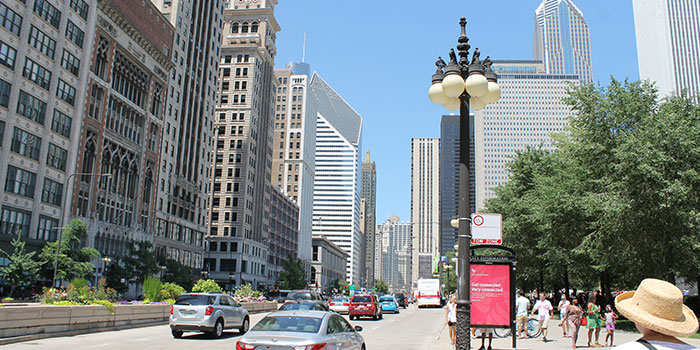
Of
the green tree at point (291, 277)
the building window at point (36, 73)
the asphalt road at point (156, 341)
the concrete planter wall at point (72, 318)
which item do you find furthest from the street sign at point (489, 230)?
the green tree at point (291, 277)

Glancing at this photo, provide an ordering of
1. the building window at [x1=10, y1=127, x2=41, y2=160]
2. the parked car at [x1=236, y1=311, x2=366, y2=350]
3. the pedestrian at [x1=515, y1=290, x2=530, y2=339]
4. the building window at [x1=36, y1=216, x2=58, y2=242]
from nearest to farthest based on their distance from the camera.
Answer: the parked car at [x1=236, y1=311, x2=366, y2=350]
the pedestrian at [x1=515, y1=290, x2=530, y2=339]
the building window at [x1=10, y1=127, x2=41, y2=160]
the building window at [x1=36, y1=216, x2=58, y2=242]

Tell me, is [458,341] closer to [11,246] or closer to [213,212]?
[11,246]

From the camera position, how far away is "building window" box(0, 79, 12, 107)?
155 feet

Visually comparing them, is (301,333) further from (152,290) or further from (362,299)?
(362,299)

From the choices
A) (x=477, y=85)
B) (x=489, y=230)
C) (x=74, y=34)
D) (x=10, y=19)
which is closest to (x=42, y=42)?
(x=10, y=19)

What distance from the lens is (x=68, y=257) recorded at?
48.9 meters

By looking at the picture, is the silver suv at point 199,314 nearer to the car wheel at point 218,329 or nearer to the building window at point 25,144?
the car wheel at point 218,329

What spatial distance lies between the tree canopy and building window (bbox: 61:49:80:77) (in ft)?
156

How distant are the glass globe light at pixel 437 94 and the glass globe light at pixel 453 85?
27 cm

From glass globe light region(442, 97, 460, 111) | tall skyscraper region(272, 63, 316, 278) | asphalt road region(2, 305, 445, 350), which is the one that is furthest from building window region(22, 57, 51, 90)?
tall skyscraper region(272, 63, 316, 278)

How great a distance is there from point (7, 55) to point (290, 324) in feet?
157

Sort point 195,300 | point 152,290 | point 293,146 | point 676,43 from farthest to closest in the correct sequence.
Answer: point 676,43 < point 293,146 < point 152,290 < point 195,300

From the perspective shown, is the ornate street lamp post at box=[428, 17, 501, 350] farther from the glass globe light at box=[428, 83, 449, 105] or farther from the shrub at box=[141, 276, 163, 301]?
the shrub at box=[141, 276, 163, 301]

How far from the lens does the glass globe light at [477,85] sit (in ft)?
35.3
